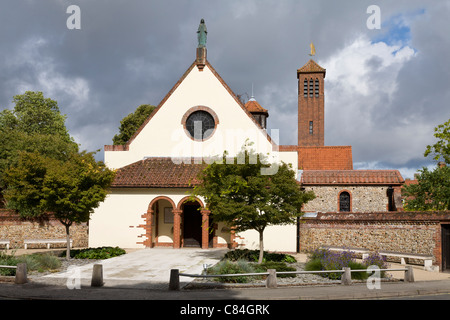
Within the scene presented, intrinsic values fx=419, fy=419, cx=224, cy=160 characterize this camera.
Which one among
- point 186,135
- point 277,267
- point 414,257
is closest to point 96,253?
point 277,267

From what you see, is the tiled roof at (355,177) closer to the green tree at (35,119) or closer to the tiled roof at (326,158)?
the tiled roof at (326,158)

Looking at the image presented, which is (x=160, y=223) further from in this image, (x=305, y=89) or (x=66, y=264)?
(x=305, y=89)

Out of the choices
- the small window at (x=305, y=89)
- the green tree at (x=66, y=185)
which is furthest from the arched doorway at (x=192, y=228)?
the small window at (x=305, y=89)

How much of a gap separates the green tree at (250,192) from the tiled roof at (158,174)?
5.89 m

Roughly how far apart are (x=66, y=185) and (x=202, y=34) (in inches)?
567

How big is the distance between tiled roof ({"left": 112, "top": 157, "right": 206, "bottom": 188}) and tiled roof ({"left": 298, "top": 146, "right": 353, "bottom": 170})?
15193 mm

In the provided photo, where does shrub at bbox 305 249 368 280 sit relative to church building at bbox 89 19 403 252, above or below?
below

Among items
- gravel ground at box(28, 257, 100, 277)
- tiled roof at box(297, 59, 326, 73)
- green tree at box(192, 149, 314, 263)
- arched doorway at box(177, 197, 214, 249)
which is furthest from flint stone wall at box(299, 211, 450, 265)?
tiled roof at box(297, 59, 326, 73)

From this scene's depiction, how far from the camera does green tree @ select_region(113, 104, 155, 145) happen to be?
47.7 meters

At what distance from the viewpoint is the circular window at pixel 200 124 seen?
27500mm

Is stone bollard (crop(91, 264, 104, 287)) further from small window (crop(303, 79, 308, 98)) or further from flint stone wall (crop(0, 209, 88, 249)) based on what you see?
small window (crop(303, 79, 308, 98))

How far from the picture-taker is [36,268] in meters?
16.3
